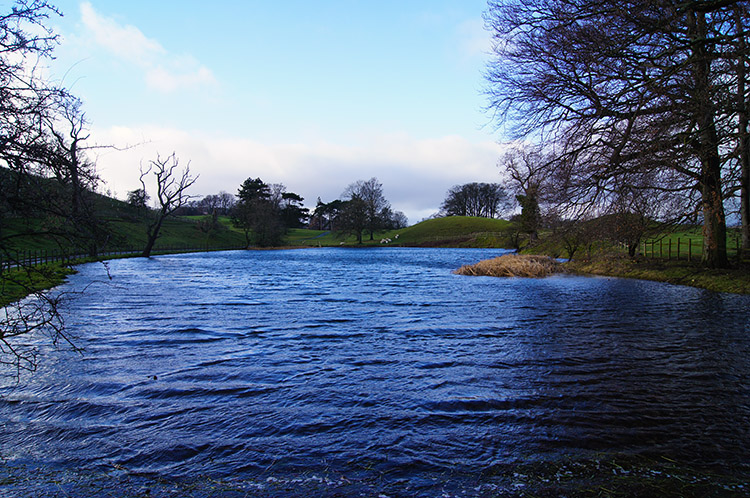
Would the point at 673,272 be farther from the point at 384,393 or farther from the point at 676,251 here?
the point at 384,393

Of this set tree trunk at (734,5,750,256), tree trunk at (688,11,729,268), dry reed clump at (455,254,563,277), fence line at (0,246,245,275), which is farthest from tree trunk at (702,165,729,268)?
fence line at (0,246,245,275)

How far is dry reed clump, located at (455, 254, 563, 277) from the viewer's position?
2714 cm

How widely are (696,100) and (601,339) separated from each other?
7.71 meters

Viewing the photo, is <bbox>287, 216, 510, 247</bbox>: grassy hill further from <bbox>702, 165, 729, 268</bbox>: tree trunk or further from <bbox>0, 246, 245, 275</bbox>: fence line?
<bbox>702, 165, 729, 268</bbox>: tree trunk

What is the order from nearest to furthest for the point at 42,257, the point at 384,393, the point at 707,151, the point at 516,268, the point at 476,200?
the point at 384,393 → the point at 707,151 → the point at 516,268 → the point at 42,257 → the point at 476,200

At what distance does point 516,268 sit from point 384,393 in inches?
892

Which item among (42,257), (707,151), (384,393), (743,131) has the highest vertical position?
(743,131)

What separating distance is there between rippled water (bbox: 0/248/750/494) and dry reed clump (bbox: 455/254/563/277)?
44.4 ft

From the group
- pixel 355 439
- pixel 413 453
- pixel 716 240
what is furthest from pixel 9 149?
pixel 716 240

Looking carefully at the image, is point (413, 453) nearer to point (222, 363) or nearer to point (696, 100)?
point (222, 363)

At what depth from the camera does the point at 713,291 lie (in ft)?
56.3

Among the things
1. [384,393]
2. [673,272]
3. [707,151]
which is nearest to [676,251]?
[673,272]

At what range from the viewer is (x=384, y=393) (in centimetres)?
664

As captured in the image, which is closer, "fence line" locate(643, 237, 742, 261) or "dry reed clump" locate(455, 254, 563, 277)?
"fence line" locate(643, 237, 742, 261)
